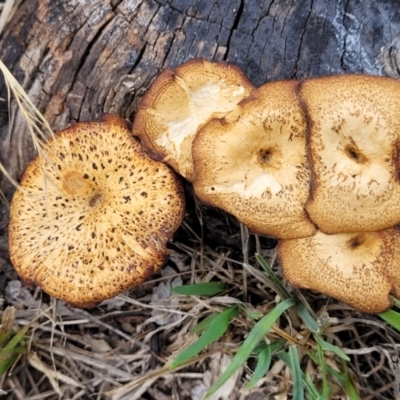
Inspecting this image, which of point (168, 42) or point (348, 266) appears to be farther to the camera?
point (168, 42)

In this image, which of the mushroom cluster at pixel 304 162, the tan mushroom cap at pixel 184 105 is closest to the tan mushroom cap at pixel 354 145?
the mushroom cluster at pixel 304 162

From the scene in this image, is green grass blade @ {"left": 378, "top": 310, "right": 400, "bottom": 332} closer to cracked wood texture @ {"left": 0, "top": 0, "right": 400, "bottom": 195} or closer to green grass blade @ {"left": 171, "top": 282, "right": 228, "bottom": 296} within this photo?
green grass blade @ {"left": 171, "top": 282, "right": 228, "bottom": 296}

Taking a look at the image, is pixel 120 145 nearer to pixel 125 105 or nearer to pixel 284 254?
pixel 125 105

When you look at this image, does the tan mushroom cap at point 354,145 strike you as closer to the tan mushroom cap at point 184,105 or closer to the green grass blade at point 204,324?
the tan mushroom cap at point 184,105

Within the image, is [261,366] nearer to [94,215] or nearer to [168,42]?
[94,215]

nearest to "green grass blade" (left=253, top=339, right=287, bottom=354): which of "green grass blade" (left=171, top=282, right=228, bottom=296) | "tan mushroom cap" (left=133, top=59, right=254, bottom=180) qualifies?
"green grass blade" (left=171, top=282, right=228, bottom=296)

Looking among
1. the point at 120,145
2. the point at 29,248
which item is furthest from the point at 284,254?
the point at 29,248

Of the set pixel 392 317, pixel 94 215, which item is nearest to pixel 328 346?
pixel 392 317
